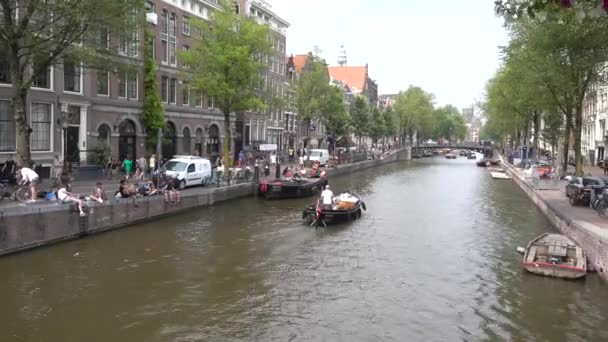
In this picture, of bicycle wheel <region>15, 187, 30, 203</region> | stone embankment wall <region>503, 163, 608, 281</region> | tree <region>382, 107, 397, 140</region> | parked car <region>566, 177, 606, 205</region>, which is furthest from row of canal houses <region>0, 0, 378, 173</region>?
tree <region>382, 107, 397, 140</region>

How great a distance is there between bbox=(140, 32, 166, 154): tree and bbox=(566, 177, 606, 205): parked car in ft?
94.1

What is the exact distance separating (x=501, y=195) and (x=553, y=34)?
50.4 feet

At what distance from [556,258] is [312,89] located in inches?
1848

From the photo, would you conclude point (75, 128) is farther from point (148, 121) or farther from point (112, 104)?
point (148, 121)

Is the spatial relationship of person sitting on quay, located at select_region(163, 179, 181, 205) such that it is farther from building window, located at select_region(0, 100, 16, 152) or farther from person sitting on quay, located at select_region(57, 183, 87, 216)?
building window, located at select_region(0, 100, 16, 152)

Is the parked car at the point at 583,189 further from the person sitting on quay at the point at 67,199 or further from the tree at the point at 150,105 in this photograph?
the tree at the point at 150,105

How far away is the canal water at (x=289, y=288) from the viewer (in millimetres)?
13289

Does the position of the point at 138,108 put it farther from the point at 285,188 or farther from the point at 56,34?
the point at 56,34

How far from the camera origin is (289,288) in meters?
16.6

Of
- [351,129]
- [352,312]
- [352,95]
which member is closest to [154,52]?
[352,312]

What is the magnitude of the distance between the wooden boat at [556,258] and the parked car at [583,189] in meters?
9.92

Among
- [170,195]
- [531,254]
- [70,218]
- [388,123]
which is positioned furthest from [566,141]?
[388,123]

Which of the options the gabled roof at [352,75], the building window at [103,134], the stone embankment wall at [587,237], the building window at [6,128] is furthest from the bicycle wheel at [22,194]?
the gabled roof at [352,75]

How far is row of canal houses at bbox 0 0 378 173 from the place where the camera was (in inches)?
1315
